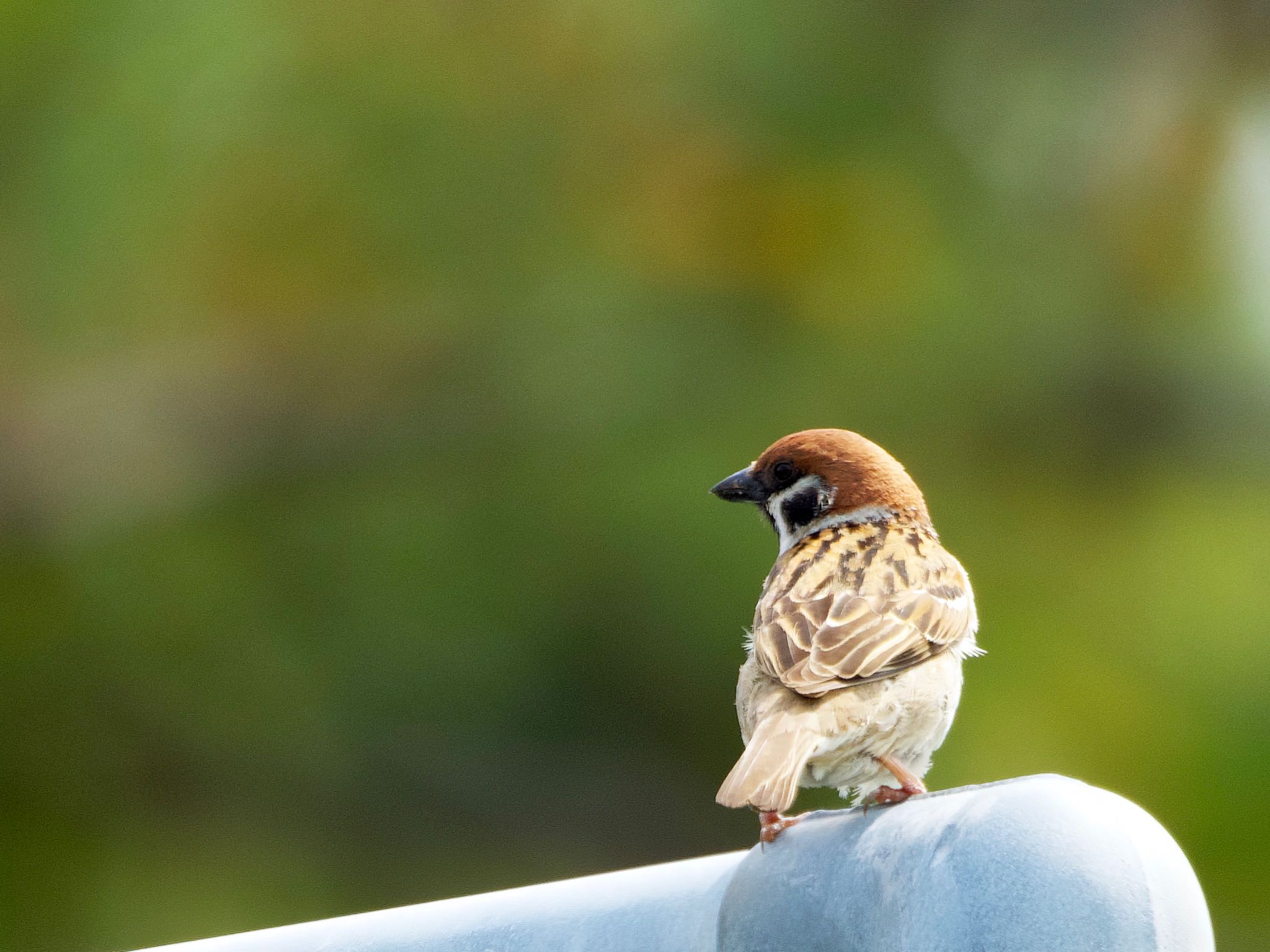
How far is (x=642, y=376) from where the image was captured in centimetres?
322

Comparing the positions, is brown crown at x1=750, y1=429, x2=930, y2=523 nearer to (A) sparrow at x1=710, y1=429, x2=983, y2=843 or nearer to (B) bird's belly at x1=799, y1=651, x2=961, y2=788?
(A) sparrow at x1=710, y1=429, x2=983, y2=843

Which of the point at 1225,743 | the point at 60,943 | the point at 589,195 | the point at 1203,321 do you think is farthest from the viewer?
the point at 589,195

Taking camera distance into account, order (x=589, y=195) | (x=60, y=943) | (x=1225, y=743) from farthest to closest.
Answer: (x=589, y=195)
(x=60, y=943)
(x=1225, y=743)

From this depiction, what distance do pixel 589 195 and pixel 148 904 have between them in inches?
65.3

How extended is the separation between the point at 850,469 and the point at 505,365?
0.93m

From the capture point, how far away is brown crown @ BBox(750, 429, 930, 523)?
2672 mm

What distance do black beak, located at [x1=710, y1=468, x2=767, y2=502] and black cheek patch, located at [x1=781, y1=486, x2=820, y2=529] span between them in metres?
0.05

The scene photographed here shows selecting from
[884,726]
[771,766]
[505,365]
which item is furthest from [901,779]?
[505,365]

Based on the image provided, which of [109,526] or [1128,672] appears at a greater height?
[109,526]

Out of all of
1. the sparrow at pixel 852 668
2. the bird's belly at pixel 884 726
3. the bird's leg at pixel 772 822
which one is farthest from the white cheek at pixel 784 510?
the bird's leg at pixel 772 822

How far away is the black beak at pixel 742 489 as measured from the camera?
8.95 ft

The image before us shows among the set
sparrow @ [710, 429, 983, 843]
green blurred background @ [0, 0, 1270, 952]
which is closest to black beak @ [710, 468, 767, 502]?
sparrow @ [710, 429, 983, 843]

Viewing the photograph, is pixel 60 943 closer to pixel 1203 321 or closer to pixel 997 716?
pixel 997 716

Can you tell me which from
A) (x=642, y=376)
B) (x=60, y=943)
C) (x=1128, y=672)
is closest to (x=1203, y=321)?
(x=1128, y=672)
